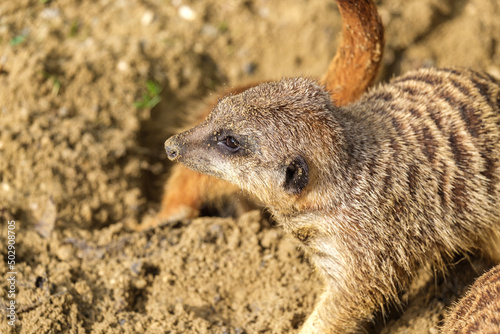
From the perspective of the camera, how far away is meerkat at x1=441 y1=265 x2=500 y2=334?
2.37m

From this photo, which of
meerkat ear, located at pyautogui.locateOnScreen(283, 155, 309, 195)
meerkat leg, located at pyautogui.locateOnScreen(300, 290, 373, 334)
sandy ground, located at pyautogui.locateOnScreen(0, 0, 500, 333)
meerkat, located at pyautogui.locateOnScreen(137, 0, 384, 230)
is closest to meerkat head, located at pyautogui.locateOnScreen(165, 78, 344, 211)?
meerkat ear, located at pyautogui.locateOnScreen(283, 155, 309, 195)

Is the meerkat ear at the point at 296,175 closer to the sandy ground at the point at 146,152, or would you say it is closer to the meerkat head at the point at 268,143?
the meerkat head at the point at 268,143

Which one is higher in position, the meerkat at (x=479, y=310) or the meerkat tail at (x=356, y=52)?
the meerkat tail at (x=356, y=52)

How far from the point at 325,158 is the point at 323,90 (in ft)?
1.37

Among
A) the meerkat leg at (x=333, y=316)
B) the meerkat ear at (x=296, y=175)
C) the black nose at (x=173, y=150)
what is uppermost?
the meerkat ear at (x=296, y=175)

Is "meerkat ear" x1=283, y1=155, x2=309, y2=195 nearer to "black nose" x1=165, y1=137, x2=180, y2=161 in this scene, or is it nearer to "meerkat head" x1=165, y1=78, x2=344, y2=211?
"meerkat head" x1=165, y1=78, x2=344, y2=211

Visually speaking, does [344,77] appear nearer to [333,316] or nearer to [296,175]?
[296,175]

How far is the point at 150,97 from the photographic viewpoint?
4.30 meters

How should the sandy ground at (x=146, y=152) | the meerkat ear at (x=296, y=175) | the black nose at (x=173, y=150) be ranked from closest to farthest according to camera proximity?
the meerkat ear at (x=296, y=175) < the black nose at (x=173, y=150) < the sandy ground at (x=146, y=152)

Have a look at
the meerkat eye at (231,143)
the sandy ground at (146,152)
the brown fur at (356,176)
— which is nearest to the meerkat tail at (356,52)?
the brown fur at (356,176)

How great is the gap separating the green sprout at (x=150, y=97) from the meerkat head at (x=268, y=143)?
5.09ft

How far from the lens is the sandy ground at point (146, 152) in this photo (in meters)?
3.04

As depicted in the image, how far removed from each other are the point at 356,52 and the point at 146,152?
1.83m

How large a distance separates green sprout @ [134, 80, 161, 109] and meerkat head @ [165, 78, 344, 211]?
1551 mm
